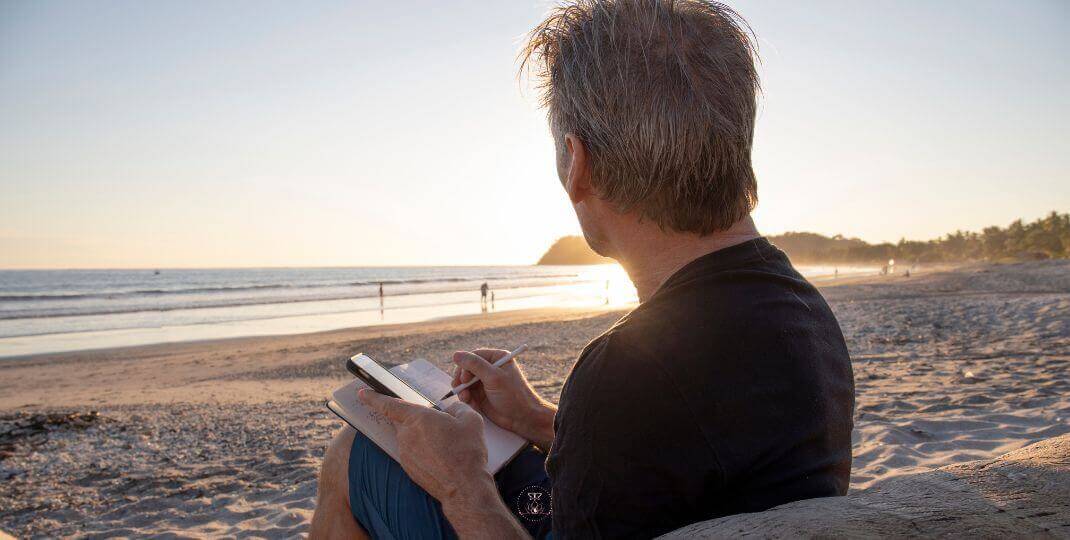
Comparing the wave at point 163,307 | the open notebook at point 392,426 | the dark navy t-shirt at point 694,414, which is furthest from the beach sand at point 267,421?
the wave at point 163,307

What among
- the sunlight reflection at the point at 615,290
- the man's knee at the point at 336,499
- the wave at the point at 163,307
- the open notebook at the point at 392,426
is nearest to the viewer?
the open notebook at the point at 392,426

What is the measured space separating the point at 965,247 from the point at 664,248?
73.6 metres

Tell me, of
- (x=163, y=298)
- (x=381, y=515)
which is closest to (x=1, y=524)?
(x=381, y=515)

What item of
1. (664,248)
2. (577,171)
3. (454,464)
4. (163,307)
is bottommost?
(163,307)

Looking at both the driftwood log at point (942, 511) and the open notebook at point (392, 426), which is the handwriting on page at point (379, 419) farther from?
the driftwood log at point (942, 511)

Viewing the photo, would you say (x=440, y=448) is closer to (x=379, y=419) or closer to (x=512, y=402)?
(x=379, y=419)

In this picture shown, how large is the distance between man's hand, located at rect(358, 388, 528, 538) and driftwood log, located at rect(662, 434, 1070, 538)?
1.59 ft

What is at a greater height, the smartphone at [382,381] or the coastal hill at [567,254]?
the coastal hill at [567,254]

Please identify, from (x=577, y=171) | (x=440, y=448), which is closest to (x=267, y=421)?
(x=440, y=448)

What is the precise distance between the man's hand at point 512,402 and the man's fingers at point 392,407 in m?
0.38

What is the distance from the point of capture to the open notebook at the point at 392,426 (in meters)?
Result: 1.66

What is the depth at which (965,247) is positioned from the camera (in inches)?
2367

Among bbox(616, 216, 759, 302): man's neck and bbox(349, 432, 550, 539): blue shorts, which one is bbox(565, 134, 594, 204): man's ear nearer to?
bbox(616, 216, 759, 302): man's neck

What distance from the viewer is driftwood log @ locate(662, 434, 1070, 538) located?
0.94 metres
